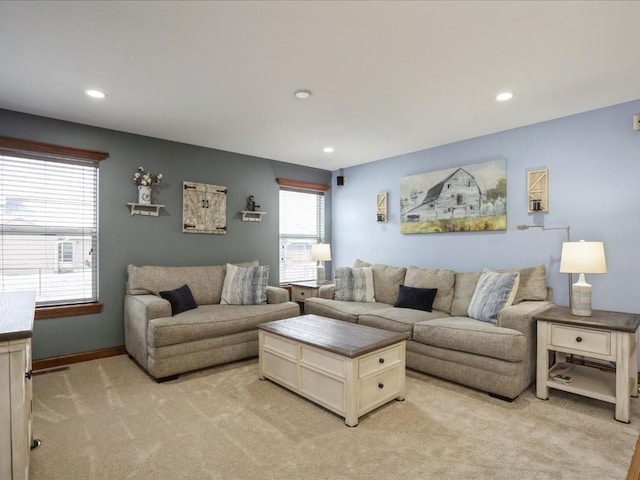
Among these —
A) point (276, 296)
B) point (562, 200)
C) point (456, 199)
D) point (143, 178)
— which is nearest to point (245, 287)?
point (276, 296)

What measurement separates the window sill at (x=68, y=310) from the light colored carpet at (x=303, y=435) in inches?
27.2

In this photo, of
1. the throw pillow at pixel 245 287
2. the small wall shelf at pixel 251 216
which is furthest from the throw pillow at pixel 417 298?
the small wall shelf at pixel 251 216

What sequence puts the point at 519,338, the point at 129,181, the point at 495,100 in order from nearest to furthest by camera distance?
1. the point at 519,338
2. the point at 495,100
3. the point at 129,181

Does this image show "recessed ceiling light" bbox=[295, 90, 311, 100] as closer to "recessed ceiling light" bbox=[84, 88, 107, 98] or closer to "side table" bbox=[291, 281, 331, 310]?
"recessed ceiling light" bbox=[84, 88, 107, 98]

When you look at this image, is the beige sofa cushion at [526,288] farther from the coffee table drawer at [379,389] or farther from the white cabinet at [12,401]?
the white cabinet at [12,401]

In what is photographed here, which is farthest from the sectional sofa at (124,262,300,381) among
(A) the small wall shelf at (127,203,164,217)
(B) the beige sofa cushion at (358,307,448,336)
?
(B) the beige sofa cushion at (358,307,448,336)

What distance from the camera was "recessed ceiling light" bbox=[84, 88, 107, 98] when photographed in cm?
284

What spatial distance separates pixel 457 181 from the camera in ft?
13.9

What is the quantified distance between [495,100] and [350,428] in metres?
2.87

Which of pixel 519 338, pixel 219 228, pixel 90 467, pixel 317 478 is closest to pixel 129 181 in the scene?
pixel 219 228

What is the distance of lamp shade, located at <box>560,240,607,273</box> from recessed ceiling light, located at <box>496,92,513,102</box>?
132 cm

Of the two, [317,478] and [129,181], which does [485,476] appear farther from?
[129,181]

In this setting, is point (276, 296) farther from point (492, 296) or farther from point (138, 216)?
point (492, 296)

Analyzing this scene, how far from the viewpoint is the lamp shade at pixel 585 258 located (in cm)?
271
